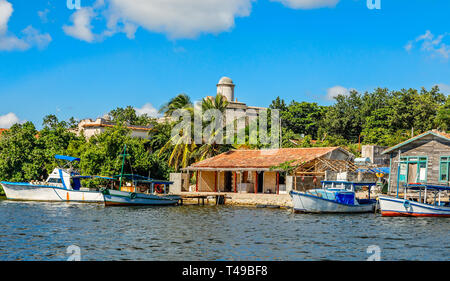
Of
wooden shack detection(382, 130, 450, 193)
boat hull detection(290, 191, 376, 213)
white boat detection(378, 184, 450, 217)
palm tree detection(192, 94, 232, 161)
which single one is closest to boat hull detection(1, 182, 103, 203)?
palm tree detection(192, 94, 232, 161)

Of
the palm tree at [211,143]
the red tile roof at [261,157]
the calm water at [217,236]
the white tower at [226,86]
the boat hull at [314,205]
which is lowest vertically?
the calm water at [217,236]

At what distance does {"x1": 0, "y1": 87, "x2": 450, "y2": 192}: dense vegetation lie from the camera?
48.4m

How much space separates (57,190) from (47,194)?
1.00 metres

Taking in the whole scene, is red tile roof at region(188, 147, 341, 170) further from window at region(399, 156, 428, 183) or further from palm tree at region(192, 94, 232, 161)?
window at region(399, 156, 428, 183)

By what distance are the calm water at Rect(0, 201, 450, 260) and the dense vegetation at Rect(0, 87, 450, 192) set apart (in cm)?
1592

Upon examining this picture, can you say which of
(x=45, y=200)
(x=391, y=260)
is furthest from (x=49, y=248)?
(x=45, y=200)

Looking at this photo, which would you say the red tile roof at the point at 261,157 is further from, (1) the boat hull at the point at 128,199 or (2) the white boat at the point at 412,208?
(2) the white boat at the point at 412,208

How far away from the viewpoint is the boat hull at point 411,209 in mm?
30328

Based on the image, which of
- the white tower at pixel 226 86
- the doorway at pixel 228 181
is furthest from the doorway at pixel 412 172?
the white tower at pixel 226 86

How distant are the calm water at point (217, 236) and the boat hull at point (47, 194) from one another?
349 inches

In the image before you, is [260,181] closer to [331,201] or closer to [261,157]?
[261,157]

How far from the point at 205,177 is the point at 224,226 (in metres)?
20.3

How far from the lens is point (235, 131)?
53750mm

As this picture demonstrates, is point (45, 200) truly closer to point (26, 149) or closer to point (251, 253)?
point (26, 149)
